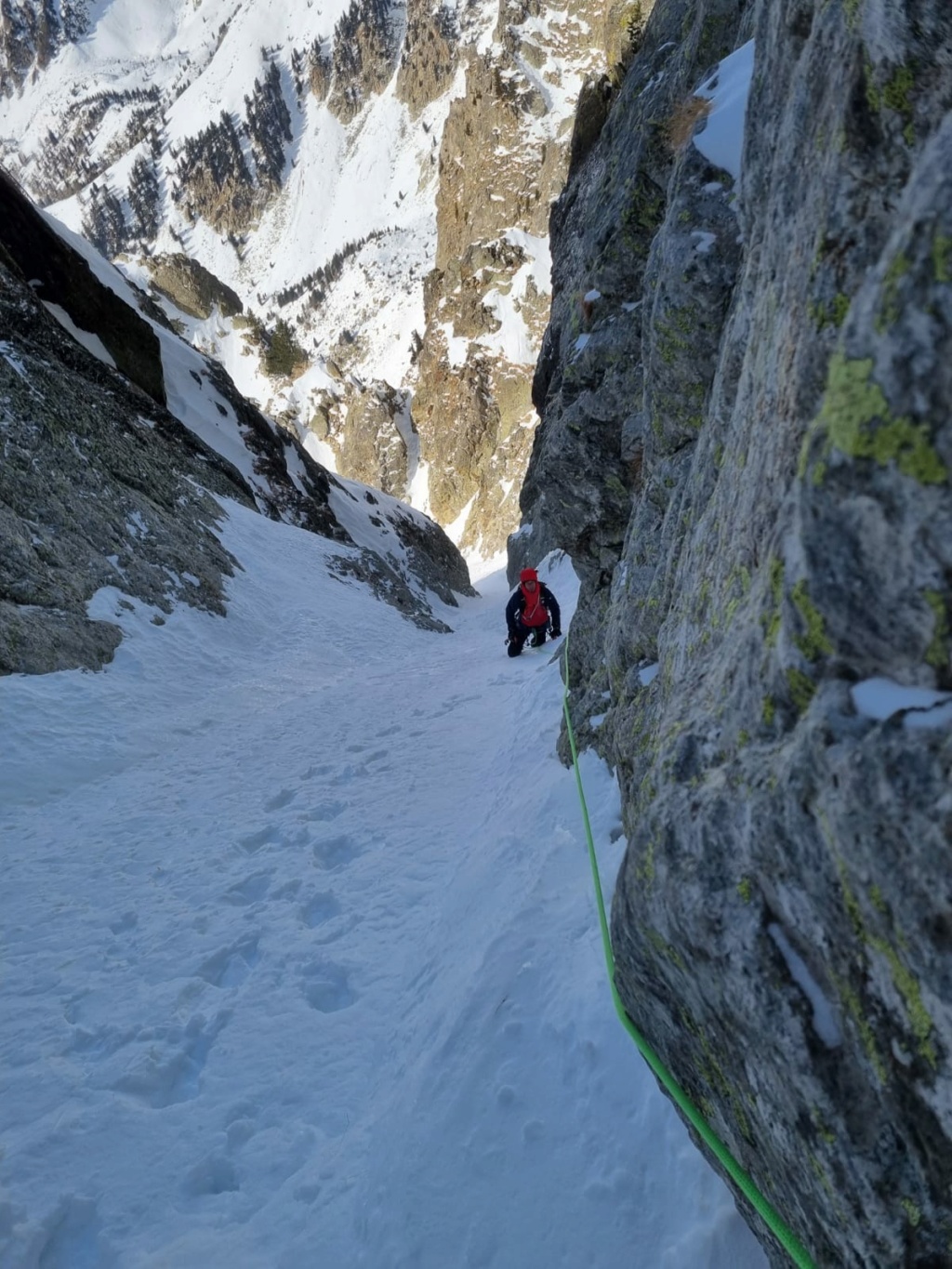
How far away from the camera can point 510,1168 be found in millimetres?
3613

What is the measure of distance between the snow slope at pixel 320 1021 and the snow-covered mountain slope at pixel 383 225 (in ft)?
197

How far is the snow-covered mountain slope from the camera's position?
7888 cm

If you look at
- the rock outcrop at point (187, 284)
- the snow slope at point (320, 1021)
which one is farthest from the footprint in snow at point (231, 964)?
the rock outcrop at point (187, 284)

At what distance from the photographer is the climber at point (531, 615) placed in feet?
45.8

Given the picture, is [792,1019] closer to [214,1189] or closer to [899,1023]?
[899,1023]

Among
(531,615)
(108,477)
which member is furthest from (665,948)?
(108,477)

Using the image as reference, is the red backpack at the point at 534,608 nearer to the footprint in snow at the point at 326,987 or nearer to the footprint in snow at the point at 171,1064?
the footprint in snow at the point at 326,987

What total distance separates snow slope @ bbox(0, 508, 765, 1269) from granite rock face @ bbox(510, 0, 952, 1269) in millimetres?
975

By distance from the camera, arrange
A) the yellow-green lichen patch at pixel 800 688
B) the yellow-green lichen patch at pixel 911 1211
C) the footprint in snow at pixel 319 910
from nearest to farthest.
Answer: the yellow-green lichen patch at pixel 911 1211, the yellow-green lichen patch at pixel 800 688, the footprint in snow at pixel 319 910

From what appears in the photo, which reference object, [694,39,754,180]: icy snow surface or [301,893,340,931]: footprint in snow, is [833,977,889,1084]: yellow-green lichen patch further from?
[301,893,340,931]: footprint in snow

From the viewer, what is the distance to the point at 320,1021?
4.94m

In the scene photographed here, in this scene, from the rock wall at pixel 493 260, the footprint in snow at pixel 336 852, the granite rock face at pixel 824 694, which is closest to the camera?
the granite rock face at pixel 824 694

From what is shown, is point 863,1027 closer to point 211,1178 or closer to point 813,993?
point 813,993

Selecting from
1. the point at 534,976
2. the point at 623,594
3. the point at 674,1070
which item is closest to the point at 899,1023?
the point at 674,1070
